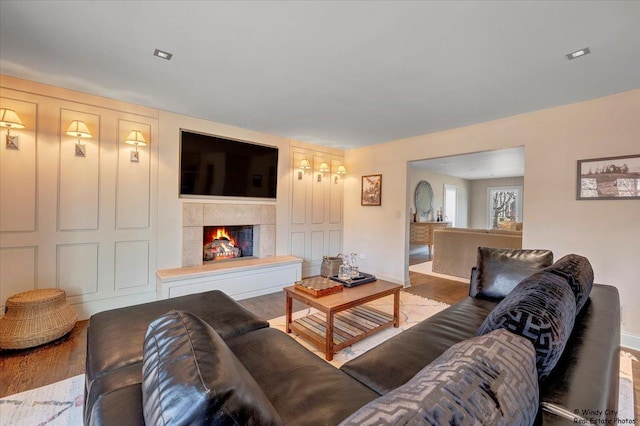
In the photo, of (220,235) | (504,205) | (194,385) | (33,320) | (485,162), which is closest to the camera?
(194,385)

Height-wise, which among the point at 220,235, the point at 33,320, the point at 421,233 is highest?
the point at 220,235

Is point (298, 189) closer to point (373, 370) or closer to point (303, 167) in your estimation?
point (303, 167)

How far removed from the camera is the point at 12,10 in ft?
5.36

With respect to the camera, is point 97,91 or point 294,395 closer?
point 294,395

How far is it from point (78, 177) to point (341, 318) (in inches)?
122

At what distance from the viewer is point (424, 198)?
780 cm

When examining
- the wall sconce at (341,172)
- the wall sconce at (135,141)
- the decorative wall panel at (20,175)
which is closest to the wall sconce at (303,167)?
the wall sconce at (341,172)

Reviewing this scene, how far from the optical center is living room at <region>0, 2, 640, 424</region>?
2500mm

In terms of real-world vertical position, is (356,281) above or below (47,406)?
above

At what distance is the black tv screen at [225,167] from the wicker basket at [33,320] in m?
1.65

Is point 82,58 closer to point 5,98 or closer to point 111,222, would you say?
point 5,98

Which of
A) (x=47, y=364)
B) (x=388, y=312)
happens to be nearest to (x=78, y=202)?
(x=47, y=364)

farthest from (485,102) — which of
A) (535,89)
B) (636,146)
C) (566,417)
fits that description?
(566,417)

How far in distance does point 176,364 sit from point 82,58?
2679mm
